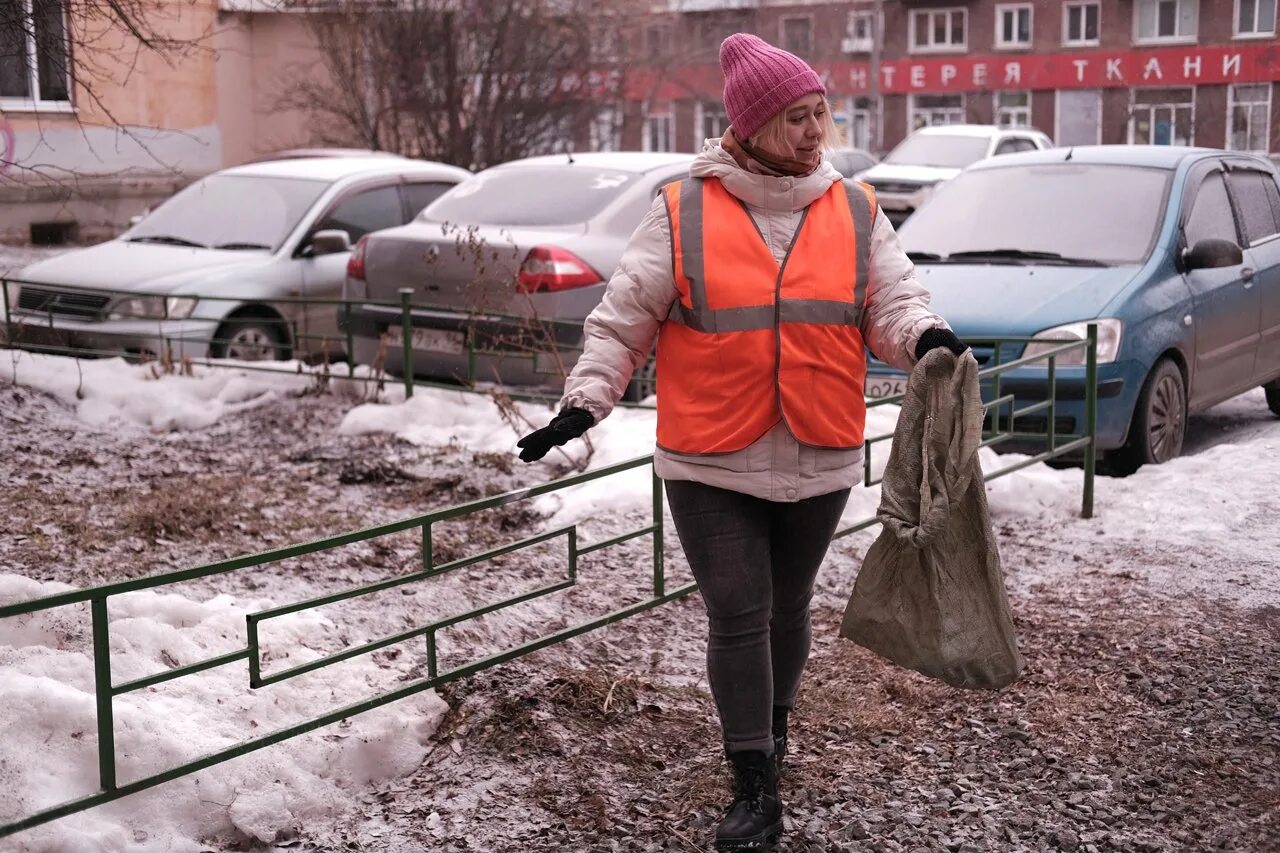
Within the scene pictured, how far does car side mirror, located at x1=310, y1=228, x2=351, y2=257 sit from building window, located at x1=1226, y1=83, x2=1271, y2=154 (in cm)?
982

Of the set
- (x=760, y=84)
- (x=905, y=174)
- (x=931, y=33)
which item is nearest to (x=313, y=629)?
(x=760, y=84)

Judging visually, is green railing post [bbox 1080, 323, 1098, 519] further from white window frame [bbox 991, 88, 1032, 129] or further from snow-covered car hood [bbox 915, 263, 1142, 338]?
white window frame [bbox 991, 88, 1032, 129]

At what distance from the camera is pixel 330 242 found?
10.1m

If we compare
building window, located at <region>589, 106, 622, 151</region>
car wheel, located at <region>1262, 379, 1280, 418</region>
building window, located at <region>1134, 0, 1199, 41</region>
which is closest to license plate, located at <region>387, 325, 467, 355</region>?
car wheel, located at <region>1262, 379, 1280, 418</region>

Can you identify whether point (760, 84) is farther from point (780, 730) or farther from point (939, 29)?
point (939, 29)

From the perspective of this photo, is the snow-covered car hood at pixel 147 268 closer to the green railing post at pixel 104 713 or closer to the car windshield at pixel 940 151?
the green railing post at pixel 104 713

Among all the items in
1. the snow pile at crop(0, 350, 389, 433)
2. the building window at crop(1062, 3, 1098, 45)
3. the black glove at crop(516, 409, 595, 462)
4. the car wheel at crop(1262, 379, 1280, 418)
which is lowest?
the car wheel at crop(1262, 379, 1280, 418)

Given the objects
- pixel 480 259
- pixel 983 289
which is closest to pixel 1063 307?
pixel 983 289

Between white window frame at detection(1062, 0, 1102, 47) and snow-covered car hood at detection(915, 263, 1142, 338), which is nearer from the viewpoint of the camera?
snow-covered car hood at detection(915, 263, 1142, 338)

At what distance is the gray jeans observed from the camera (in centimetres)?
356

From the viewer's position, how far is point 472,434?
27.0ft

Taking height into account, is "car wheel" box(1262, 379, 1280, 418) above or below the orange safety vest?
below

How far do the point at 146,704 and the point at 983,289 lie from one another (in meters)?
4.91

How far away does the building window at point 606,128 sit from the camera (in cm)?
A: 2212
